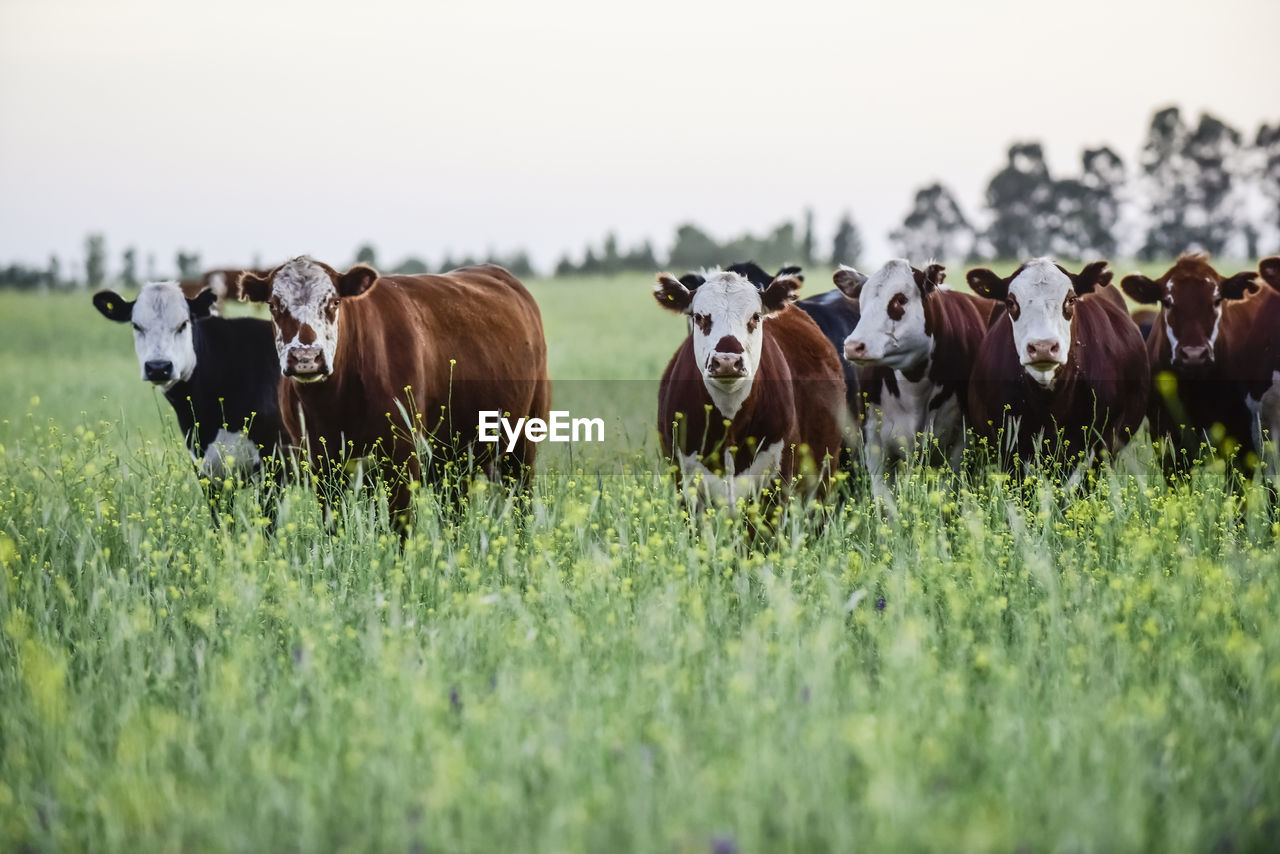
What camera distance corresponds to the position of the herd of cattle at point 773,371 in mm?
6715

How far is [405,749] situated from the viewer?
3.47m

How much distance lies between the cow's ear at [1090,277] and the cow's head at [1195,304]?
20.7 inches

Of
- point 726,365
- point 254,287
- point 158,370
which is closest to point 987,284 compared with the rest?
point 726,365

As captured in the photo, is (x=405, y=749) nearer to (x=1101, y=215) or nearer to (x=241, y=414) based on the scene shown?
(x=241, y=414)

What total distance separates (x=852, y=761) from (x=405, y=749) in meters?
1.27

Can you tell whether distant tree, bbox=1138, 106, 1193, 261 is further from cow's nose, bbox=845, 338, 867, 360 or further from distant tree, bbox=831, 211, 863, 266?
cow's nose, bbox=845, 338, 867, 360

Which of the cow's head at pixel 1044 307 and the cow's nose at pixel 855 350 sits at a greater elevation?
the cow's head at pixel 1044 307

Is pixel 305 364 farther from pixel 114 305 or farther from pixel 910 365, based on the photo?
pixel 910 365

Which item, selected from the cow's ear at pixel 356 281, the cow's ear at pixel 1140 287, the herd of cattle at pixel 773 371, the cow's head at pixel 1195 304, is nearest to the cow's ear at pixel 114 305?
the herd of cattle at pixel 773 371

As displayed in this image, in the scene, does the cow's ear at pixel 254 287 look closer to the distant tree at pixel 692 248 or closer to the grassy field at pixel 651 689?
the grassy field at pixel 651 689

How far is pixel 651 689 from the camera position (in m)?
3.93

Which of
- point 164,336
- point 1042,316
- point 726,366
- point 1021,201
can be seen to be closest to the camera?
point 726,366

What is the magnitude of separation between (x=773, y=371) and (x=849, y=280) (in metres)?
1.66

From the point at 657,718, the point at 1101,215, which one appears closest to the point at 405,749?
the point at 657,718
